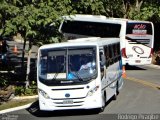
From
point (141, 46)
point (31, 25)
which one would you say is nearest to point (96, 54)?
point (31, 25)

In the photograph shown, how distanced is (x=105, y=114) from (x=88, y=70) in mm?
1619

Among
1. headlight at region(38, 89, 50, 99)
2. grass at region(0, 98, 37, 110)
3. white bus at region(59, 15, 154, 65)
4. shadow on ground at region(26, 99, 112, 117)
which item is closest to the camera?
headlight at region(38, 89, 50, 99)

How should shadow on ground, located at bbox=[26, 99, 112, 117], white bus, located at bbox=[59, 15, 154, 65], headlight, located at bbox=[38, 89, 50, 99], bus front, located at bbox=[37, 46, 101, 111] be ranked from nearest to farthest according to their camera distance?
bus front, located at bbox=[37, 46, 101, 111]
headlight, located at bbox=[38, 89, 50, 99]
shadow on ground, located at bbox=[26, 99, 112, 117]
white bus, located at bbox=[59, 15, 154, 65]

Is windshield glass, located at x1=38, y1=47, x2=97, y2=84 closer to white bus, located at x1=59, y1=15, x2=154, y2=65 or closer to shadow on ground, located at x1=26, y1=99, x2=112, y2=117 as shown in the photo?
shadow on ground, located at x1=26, y1=99, x2=112, y2=117

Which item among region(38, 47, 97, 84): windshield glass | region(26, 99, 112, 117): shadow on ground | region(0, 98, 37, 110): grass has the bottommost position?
region(0, 98, 37, 110): grass

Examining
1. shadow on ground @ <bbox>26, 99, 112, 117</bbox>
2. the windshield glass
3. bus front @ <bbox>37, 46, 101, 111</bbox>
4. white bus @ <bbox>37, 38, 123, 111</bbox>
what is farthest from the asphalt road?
the windshield glass

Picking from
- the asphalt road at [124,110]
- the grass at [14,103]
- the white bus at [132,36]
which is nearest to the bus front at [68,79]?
the asphalt road at [124,110]

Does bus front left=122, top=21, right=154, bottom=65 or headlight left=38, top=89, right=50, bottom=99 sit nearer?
headlight left=38, top=89, right=50, bottom=99

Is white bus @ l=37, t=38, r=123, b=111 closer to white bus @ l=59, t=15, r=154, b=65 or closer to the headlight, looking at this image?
the headlight

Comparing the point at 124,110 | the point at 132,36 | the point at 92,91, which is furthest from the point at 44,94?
the point at 132,36

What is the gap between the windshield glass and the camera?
17141 millimetres

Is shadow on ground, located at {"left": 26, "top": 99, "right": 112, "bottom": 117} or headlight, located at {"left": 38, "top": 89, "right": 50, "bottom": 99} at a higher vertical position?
headlight, located at {"left": 38, "top": 89, "right": 50, "bottom": 99}

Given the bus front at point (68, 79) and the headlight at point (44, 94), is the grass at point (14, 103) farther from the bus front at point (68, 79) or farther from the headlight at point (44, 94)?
the bus front at point (68, 79)

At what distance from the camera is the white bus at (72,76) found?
16953 millimetres
